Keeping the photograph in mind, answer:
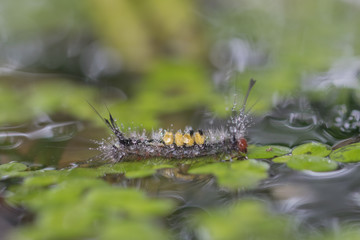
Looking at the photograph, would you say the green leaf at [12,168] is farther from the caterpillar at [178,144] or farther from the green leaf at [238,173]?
the green leaf at [238,173]

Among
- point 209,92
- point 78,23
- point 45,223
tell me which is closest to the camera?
point 45,223

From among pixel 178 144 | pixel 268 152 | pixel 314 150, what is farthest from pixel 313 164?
pixel 178 144

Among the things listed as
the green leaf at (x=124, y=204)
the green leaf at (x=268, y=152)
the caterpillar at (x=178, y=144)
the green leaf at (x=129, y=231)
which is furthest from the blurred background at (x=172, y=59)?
the green leaf at (x=129, y=231)

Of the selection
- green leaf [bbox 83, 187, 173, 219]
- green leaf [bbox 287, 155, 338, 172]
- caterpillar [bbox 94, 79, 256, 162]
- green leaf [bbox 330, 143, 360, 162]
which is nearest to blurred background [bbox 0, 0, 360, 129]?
caterpillar [bbox 94, 79, 256, 162]

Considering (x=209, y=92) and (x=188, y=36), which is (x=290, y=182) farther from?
(x=188, y=36)

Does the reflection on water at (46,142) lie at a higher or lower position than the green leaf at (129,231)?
higher

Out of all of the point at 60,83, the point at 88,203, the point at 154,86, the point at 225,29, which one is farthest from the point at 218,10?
the point at 88,203
